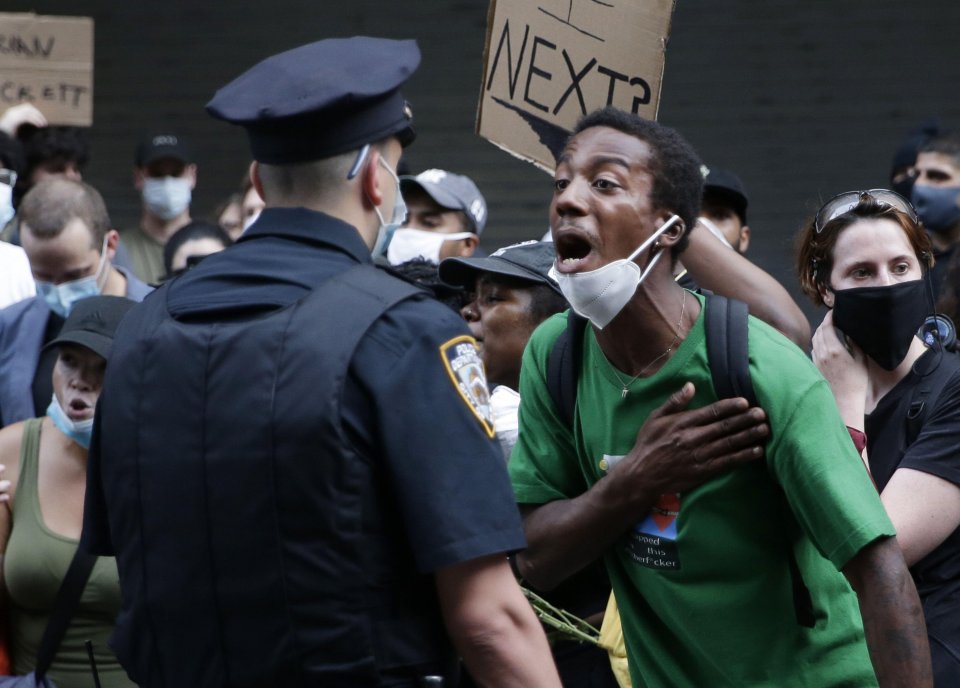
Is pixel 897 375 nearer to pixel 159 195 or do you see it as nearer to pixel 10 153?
pixel 10 153

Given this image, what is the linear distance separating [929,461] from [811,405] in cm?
79

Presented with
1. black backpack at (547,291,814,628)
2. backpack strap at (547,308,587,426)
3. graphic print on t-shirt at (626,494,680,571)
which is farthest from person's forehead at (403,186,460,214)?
graphic print on t-shirt at (626,494,680,571)

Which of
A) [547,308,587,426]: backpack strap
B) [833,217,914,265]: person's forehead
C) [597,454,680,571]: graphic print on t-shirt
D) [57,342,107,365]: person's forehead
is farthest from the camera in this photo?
[57,342,107,365]: person's forehead

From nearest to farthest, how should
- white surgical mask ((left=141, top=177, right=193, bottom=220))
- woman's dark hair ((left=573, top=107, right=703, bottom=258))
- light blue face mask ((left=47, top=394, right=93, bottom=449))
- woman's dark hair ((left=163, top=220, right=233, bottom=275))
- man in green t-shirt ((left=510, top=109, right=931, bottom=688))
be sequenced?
man in green t-shirt ((left=510, top=109, right=931, bottom=688)), woman's dark hair ((left=573, top=107, right=703, bottom=258)), light blue face mask ((left=47, top=394, right=93, bottom=449)), woman's dark hair ((left=163, top=220, right=233, bottom=275)), white surgical mask ((left=141, top=177, right=193, bottom=220))

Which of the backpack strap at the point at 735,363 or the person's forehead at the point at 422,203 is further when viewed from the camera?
the person's forehead at the point at 422,203

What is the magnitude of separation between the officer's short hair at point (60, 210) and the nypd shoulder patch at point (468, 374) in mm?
3830

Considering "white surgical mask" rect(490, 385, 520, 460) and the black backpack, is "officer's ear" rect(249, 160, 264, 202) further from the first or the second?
"white surgical mask" rect(490, 385, 520, 460)

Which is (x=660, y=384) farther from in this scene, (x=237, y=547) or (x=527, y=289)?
(x=527, y=289)

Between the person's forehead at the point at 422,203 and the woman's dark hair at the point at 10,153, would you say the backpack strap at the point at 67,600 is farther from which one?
the woman's dark hair at the point at 10,153

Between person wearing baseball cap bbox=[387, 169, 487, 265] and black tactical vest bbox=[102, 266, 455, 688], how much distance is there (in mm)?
4057

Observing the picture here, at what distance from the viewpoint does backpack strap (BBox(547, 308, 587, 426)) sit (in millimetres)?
3420

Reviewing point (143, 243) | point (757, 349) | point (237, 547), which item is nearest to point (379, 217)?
point (237, 547)

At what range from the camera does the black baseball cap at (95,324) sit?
476 centimetres

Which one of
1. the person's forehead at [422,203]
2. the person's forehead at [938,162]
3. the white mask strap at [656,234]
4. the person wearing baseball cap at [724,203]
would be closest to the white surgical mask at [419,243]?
the person's forehead at [422,203]
